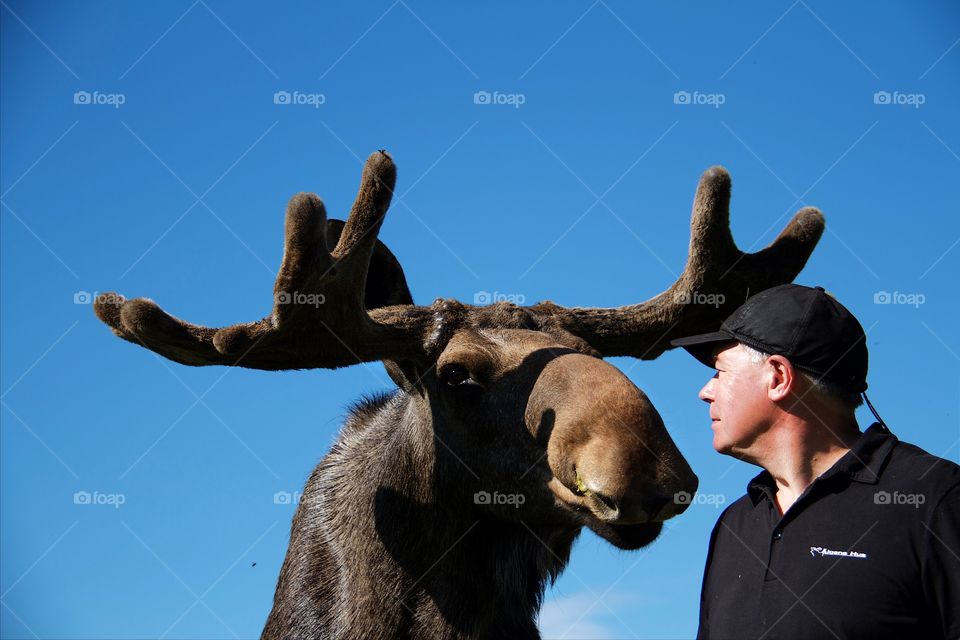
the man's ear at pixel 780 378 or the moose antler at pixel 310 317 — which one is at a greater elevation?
the man's ear at pixel 780 378

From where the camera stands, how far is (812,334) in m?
3.93

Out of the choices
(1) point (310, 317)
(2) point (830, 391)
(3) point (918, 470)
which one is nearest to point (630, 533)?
(2) point (830, 391)

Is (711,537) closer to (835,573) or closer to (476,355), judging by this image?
(835,573)

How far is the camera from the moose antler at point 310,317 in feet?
19.3

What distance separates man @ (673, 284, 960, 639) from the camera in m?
3.42

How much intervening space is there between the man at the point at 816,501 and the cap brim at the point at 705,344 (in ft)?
0.04

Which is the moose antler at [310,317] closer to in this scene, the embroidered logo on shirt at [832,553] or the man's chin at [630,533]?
the man's chin at [630,533]

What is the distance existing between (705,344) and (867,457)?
0.95 metres

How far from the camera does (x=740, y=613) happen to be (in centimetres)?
395

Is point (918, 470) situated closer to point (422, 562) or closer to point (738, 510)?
point (738, 510)

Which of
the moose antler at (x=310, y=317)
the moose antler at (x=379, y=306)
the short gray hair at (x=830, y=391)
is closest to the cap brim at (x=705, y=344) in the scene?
the short gray hair at (x=830, y=391)

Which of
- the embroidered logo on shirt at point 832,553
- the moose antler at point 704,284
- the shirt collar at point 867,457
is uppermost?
the moose antler at point 704,284

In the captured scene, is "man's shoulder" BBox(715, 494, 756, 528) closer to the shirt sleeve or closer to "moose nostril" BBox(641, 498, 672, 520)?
"moose nostril" BBox(641, 498, 672, 520)

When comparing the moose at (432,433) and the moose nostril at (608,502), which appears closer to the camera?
the moose nostril at (608,502)
